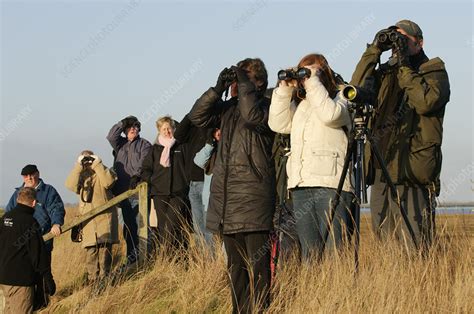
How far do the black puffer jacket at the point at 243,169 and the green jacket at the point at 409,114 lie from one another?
2.59ft

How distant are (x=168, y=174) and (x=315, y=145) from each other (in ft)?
14.5

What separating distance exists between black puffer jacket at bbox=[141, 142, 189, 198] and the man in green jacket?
13.4 feet

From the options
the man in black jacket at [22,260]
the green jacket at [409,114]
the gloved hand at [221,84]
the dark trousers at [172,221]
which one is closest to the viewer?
the green jacket at [409,114]

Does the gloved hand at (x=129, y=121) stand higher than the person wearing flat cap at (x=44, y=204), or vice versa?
the gloved hand at (x=129, y=121)

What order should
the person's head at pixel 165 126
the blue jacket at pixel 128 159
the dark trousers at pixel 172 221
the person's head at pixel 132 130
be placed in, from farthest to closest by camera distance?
1. the person's head at pixel 132 130
2. the blue jacket at pixel 128 159
3. the person's head at pixel 165 126
4. the dark trousers at pixel 172 221

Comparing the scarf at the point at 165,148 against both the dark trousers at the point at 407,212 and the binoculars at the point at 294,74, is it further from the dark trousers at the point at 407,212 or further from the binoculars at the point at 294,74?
the binoculars at the point at 294,74

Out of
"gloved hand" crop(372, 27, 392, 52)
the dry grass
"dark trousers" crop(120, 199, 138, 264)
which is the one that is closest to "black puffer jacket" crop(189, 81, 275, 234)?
the dry grass

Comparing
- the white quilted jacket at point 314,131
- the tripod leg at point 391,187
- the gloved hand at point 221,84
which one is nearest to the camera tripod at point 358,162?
the tripod leg at point 391,187

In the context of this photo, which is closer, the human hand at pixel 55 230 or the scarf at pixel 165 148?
the human hand at pixel 55 230

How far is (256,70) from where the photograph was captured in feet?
23.5

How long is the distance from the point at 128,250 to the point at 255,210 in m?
4.89

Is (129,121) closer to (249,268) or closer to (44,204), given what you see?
(44,204)

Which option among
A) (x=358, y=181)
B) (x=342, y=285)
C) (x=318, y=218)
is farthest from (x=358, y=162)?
(x=342, y=285)

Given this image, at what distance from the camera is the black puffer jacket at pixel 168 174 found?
1091 cm
